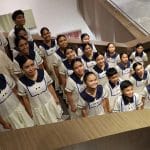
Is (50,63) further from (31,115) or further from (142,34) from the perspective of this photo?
(142,34)

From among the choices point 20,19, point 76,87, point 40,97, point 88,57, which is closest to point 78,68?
point 76,87

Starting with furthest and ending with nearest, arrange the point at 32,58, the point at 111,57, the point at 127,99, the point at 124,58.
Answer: the point at 111,57, the point at 124,58, the point at 32,58, the point at 127,99

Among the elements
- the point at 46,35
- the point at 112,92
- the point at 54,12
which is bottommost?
the point at 54,12

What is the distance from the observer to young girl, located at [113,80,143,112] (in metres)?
3.54

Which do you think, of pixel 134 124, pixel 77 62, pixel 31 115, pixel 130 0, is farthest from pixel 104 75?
pixel 130 0

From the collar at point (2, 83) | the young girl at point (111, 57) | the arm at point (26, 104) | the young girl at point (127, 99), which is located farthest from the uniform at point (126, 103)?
the young girl at point (111, 57)

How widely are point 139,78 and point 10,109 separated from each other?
5.61 feet

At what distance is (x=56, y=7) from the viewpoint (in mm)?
9391

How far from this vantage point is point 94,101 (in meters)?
3.56

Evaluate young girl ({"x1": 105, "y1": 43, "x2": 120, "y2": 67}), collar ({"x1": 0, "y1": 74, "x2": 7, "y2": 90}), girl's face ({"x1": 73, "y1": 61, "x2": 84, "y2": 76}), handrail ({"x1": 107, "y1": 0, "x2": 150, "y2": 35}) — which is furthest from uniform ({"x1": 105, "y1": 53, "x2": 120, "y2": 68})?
collar ({"x1": 0, "y1": 74, "x2": 7, "y2": 90})

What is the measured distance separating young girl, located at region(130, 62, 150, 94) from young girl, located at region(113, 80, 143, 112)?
1.81 feet

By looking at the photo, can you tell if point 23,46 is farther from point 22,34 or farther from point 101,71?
point 101,71

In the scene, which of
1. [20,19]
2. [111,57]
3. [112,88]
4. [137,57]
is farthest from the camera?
[137,57]

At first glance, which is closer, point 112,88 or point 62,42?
point 112,88
